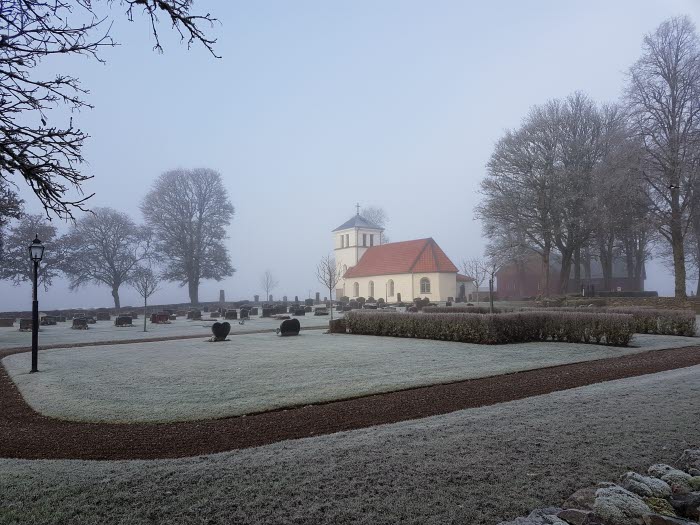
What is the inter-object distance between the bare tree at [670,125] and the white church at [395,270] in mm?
23770

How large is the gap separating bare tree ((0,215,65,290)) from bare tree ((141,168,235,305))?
9940mm

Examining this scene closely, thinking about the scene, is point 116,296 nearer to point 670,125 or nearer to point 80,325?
point 80,325

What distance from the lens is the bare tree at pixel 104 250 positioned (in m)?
47.5

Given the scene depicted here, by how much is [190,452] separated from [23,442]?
8.32ft

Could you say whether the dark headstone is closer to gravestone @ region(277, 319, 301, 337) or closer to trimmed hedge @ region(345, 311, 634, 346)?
gravestone @ region(277, 319, 301, 337)

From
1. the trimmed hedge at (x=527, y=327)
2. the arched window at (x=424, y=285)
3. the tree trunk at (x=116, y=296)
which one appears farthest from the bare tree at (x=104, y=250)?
the trimmed hedge at (x=527, y=327)

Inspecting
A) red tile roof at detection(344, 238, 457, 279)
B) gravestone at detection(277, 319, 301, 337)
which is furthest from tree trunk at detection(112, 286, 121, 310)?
gravestone at detection(277, 319, 301, 337)

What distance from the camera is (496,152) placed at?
1634 inches

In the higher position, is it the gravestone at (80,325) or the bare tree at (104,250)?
the bare tree at (104,250)

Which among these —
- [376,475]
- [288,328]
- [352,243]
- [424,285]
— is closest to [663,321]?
[288,328]

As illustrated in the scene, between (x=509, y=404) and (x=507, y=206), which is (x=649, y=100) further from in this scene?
(x=509, y=404)

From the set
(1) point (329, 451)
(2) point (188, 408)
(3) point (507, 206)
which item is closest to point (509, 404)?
(1) point (329, 451)

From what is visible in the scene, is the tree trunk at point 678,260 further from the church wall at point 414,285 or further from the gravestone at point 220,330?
the gravestone at point 220,330

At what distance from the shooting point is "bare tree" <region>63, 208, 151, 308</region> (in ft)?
156
